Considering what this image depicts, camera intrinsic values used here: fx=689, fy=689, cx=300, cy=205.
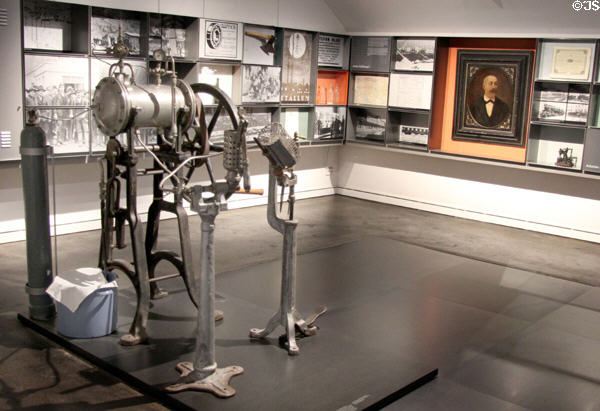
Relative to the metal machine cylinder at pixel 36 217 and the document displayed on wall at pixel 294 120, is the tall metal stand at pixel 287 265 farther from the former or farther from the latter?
the document displayed on wall at pixel 294 120

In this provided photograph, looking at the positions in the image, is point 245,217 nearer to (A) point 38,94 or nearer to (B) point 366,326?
(A) point 38,94

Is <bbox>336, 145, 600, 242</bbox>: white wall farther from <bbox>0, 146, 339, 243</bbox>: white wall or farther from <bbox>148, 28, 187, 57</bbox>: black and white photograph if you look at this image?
<bbox>148, 28, 187, 57</bbox>: black and white photograph

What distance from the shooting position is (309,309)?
170 inches

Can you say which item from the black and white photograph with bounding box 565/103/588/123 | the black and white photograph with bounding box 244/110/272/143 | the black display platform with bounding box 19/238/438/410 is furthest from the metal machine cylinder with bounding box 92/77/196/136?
the black and white photograph with bounding box 565/103/588/123

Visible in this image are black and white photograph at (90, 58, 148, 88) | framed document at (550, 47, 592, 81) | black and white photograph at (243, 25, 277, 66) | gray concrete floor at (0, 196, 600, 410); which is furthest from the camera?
black and white photograph at (243, 25, 277, 66)

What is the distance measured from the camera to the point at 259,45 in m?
6.96

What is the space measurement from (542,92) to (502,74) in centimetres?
49

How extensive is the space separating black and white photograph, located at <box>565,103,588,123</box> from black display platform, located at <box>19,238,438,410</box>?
2.45m

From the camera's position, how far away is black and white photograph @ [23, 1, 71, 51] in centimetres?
540

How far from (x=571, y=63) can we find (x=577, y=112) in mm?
454

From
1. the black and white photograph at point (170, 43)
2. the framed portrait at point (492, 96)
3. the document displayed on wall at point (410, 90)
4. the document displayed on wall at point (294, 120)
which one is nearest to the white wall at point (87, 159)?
the black and white photograph at point (170, 43)

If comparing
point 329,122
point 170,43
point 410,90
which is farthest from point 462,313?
point 329,122

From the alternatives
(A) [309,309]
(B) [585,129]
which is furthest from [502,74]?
(A) [309,309]

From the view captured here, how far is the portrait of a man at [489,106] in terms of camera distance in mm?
6969
